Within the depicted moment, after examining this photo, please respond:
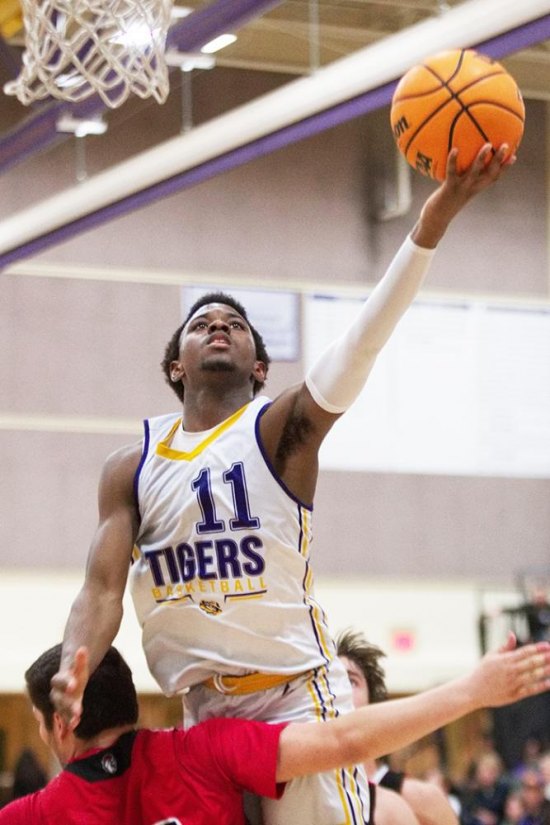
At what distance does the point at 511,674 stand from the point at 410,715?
35cm

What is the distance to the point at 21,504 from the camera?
14.8 meters

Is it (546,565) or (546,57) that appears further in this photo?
(546,565)

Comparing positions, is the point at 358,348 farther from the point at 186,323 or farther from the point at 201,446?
the point at 186,323

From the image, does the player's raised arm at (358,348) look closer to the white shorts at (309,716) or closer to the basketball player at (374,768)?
the white shorts at (309,716)

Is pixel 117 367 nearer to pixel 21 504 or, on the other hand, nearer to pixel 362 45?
pixel 21 504

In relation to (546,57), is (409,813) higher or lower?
lower

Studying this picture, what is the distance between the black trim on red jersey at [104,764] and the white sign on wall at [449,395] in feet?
38.9

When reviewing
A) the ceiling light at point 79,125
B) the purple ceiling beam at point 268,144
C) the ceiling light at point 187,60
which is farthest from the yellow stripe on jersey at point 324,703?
the ceiling light at point 79,125

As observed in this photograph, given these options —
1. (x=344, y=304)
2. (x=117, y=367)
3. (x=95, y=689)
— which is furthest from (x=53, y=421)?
(x=95, y=689)

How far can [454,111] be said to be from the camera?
356 centimetres

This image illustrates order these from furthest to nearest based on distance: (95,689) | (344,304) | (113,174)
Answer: (344,304) → (113,174) → (95,689)

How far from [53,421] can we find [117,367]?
0.91 m

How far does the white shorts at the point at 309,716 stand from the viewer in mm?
3822

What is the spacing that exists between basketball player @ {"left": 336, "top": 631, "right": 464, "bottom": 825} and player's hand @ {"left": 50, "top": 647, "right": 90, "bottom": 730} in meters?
2.01
